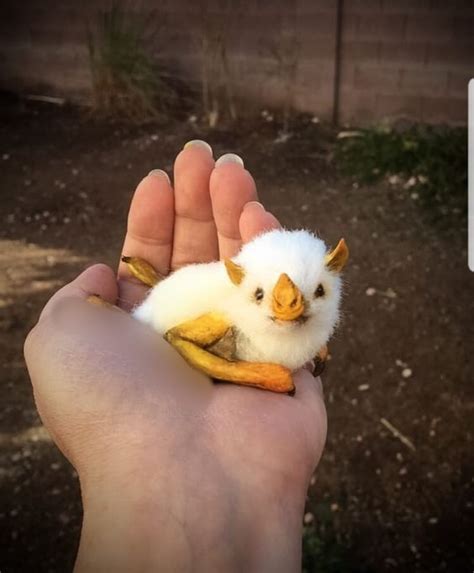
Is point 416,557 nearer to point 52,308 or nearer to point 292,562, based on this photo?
point 292,562

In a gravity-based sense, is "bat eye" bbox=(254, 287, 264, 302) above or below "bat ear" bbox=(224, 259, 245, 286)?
below

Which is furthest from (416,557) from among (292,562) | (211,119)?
(211,119)

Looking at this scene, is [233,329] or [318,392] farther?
[318,392]

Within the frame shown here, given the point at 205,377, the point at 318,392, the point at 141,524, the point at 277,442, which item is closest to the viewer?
the point at 141,524

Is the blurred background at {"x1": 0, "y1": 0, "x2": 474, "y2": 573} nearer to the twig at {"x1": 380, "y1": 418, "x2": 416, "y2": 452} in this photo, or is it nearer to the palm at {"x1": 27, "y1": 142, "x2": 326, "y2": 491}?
the twig at {"x1": 380, "y1": 418, "x2": 416, "y2": 452}

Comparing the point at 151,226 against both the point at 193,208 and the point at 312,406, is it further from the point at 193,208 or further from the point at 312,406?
the point at 312,406

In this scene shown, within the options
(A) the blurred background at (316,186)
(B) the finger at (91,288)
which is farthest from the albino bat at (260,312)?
(A) the blurred background at (316,186)

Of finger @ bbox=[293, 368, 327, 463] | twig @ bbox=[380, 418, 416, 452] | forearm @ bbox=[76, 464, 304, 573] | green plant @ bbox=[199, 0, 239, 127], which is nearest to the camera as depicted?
forearm @ bbox=[76, 464, 304, 573]

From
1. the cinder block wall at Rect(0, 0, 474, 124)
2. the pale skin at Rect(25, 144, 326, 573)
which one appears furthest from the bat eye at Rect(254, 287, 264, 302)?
the cinder block wall at Rect(0, 0, 474, 124)
